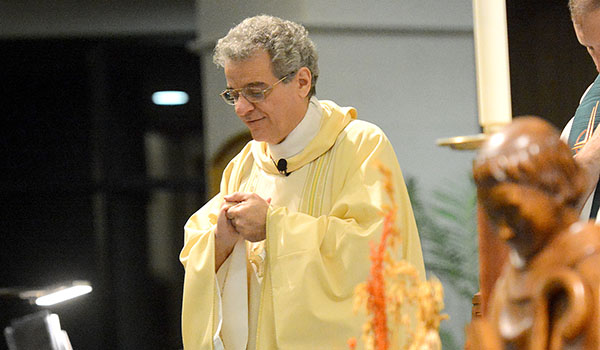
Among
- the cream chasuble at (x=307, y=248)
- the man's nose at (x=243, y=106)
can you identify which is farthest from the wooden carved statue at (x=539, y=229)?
the man's nose at (x=243, y=106)

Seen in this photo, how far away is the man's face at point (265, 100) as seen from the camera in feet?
8.43

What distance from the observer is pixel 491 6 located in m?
1.28

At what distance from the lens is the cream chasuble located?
8.15 ft

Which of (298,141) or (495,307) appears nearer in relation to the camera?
(495,307)

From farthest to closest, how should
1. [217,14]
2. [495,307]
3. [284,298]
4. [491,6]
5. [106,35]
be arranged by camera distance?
[106,35]
[217,14]
[284,298]
[491,6]
[495,307]

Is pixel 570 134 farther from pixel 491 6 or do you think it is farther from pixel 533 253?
pixel 533 253

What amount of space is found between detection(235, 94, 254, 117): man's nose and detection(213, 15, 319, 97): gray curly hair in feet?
0.35

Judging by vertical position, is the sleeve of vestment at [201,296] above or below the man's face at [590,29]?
below

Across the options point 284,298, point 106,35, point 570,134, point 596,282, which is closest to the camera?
point 596,282

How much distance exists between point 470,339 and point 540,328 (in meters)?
0.11

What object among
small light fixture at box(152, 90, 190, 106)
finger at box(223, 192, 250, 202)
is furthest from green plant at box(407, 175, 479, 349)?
finger at box(223, 192, 250, 202)

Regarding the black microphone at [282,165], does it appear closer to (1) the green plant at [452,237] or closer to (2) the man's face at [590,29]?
(2) the man's face at [590,29]

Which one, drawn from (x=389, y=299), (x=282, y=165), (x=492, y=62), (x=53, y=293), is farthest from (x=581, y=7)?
(x=53, y=293)

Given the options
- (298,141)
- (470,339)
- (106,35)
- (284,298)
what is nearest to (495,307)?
(470,339)
